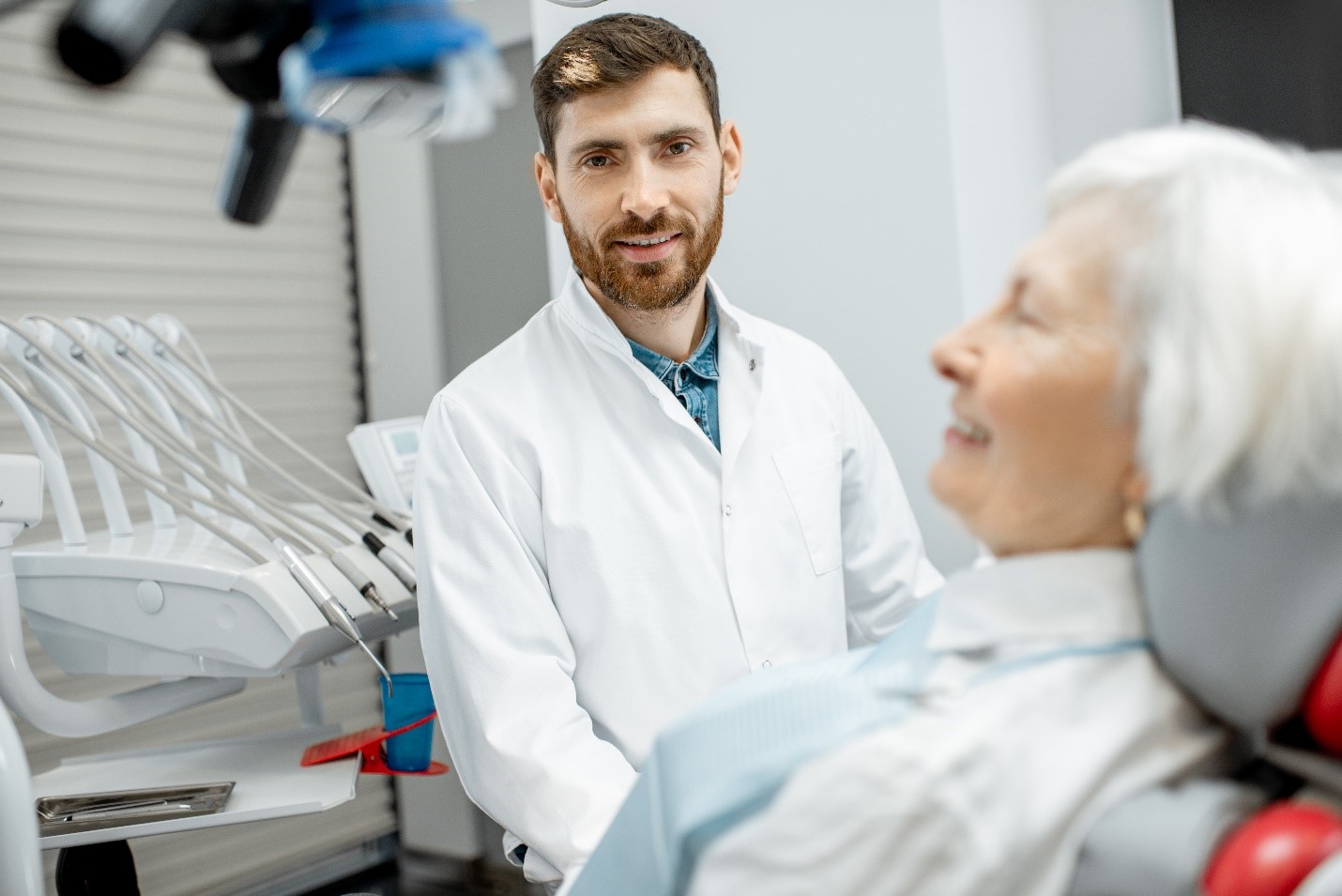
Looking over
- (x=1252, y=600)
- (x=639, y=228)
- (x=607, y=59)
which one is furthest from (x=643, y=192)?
(x=1252, y=600)

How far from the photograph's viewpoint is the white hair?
A: 62 centimetres

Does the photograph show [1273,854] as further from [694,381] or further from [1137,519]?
[694,381]

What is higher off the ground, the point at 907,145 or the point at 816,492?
the point at 907,145

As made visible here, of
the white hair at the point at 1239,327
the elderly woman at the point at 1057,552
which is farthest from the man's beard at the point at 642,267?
the white hair at the point at 1239,327

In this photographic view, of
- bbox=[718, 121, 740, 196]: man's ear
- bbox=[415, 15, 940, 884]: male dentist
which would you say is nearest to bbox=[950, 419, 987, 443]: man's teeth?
bbox=[415, 15, 940, 884]: male dentist

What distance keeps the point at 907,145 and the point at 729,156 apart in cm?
28

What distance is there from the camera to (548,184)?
5.48 ft

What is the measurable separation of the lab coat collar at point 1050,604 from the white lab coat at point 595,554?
0.62m

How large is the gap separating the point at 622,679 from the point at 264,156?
0.88 metres

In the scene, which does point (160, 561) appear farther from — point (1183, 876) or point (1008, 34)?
point (1008, 34)

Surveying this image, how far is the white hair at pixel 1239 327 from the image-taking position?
621mm

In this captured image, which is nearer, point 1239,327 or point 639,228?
point 1239,327

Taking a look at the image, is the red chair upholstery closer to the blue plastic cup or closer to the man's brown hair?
the man's brown hair

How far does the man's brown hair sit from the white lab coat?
0.84 ft
